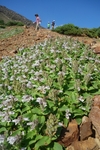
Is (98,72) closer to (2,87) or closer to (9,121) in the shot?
(2,87)

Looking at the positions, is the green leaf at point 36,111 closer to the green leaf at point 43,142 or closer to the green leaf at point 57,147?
the green leaf at point 43,142

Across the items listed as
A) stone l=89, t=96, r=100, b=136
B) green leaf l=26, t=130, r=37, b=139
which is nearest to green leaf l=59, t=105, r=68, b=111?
stone l=89, t=96, r=100, b=136

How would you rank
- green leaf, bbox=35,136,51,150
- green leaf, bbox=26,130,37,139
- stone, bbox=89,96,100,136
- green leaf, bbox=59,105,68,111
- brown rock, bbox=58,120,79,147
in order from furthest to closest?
green leaf, bbox=59,105,68,111
stone, bbox=89,96,100,136
brown rock, bbox=58,120,79,147
green leaf, bbox=26,130,37,139
green leaf, bbox=35,136,51,150

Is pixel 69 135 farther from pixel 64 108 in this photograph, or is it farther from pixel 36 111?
pixel 36 111

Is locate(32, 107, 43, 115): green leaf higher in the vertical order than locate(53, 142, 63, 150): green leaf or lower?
higher

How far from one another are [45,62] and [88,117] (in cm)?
323

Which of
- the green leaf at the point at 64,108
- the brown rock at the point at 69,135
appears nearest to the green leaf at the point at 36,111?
the green leaf at the point at 64,108

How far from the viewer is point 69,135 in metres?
4.92

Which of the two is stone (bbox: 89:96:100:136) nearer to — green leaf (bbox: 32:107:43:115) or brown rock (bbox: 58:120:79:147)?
brown rock (bbox: 58:120:79:147)

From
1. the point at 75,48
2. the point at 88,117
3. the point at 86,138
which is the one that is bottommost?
the point at 86,138

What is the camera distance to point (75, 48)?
32.8ft

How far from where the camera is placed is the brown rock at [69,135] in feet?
16.0

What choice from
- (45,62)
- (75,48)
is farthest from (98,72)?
(75,48)

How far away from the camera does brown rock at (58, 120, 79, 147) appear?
4.88m
